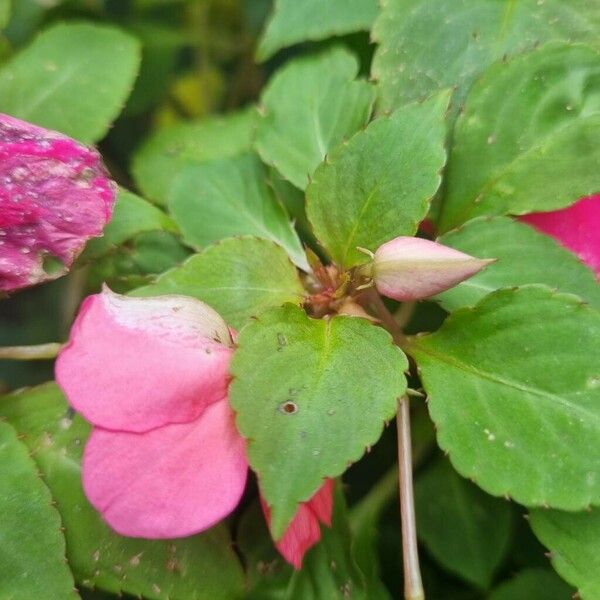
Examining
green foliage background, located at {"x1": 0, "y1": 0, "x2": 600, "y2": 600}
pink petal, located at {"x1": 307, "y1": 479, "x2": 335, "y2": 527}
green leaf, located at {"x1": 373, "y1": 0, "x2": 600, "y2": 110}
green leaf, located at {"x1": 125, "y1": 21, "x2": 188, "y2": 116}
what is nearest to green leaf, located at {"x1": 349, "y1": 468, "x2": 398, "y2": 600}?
green foliage background, located at {"x1": 0, "y1": 0, "x2": 600, "y2": 600}

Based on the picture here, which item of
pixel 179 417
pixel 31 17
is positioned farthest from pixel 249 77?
pixel 179 417

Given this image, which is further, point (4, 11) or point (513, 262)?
point (4, 11)

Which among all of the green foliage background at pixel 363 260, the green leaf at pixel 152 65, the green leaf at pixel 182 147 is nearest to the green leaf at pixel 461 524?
the green foliage background at pixel 363 260

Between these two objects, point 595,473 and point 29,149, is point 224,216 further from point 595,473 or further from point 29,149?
point 595,473

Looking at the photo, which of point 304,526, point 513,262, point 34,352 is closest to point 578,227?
point 513,262

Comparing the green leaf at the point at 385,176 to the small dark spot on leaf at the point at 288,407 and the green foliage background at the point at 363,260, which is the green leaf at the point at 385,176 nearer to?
the green foliage background at the point at 363,260

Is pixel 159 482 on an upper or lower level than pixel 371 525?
upper

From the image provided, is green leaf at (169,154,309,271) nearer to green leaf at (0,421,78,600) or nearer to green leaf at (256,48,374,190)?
green leaf at (256,48,374,190)

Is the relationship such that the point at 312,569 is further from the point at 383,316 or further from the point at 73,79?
the point at 73,79
